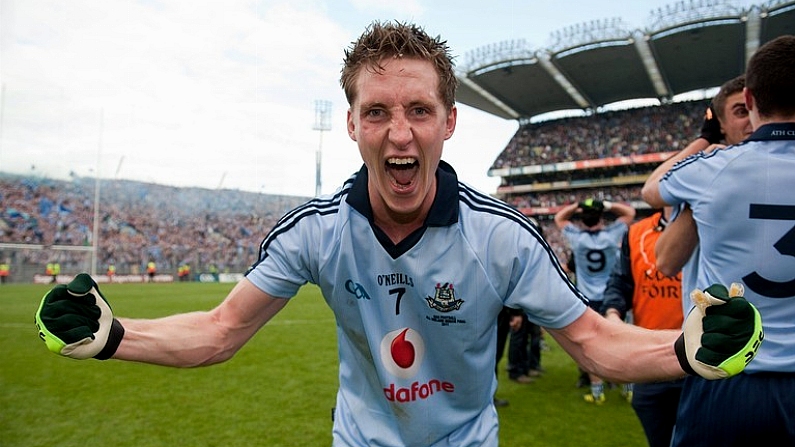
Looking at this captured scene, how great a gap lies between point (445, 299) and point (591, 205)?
13.7 feet

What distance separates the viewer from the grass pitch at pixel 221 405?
Answer: 18.4 feet

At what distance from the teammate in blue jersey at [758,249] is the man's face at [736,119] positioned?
1.72 feet

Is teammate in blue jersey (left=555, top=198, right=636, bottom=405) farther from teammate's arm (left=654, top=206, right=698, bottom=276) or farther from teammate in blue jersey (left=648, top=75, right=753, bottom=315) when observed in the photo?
teammate's arm (left=654, top=206, right=698, bottom=276)

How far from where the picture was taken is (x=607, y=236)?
7.17 meters

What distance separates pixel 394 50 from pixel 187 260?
4289cm

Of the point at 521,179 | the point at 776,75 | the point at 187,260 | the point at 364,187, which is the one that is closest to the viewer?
the point at 776,75

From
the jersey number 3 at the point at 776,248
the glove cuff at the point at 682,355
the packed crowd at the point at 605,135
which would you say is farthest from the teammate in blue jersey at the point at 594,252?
the packed crowd at the point at 605,135

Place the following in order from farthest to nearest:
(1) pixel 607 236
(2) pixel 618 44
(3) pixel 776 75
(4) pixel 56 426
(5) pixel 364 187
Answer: (2) pixel 618 44, (1) pixel 607 236, (4) pixel 56 426, (5) pixel 364 187, (3) pixel 776 75

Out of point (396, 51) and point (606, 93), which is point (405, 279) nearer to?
point (396, 51)

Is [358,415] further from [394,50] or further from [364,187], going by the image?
[394,50]

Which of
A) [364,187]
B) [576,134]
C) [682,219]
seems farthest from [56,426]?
[576,134]

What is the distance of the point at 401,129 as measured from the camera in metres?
2.31

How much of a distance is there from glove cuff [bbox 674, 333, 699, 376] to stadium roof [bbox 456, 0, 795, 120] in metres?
39.4

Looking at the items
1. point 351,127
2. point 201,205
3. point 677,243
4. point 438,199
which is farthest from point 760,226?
point 201,205
